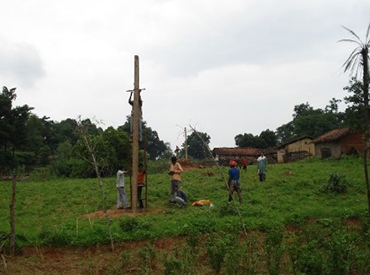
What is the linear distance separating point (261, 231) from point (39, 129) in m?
47.6

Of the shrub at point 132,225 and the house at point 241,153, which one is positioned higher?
the house at point 241,153

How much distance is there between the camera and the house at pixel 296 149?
42.2 metres

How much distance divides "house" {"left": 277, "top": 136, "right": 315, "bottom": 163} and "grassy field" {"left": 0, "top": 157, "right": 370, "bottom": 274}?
21.0 m

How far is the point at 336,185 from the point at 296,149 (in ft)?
97.3

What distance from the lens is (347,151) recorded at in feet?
124

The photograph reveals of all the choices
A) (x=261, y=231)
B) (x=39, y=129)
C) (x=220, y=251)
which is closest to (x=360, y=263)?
(x=220, y=251)

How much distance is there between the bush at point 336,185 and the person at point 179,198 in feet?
20.5

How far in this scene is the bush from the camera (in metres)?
17.5

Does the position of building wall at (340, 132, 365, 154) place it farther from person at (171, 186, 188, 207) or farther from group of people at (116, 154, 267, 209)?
person at (171, 186, 188, 207)

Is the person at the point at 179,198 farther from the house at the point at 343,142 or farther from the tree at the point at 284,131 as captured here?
the tree at the point at 284,131

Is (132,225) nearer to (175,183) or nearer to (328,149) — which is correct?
(175,183)

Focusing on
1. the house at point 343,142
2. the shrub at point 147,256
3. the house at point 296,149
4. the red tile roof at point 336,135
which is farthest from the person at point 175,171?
the house at point 296,149

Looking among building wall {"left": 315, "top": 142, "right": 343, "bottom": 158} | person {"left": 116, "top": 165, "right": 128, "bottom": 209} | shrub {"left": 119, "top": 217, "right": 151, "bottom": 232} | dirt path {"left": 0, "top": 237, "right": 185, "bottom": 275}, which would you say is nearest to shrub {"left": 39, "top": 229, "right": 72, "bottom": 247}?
dirt path {"left": 0, "top": 237, "right": 185, "bottom": 275}

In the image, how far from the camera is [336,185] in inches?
695
